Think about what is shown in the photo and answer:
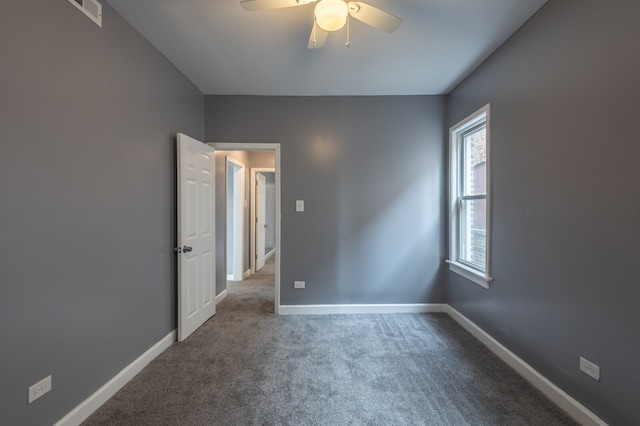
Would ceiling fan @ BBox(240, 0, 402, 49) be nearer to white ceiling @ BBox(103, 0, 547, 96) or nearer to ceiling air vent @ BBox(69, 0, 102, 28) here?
white ceiling @ BBox(103, 0, 547, 96)

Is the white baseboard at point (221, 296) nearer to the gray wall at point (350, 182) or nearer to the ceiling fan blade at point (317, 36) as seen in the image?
the gray wall at point (350, 182)

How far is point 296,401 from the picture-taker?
1.84 m

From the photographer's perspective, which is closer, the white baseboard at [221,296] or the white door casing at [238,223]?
the white baseboard at [221,296]

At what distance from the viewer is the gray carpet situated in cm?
171

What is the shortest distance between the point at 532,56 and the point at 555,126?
577 mm

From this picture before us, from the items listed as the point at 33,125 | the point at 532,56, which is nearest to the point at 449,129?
the point at 532,56

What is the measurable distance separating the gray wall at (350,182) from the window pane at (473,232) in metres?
0.29

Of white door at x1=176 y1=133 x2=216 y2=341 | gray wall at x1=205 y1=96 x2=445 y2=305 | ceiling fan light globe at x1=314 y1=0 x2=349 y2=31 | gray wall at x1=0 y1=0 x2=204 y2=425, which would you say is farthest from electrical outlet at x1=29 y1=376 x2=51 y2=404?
ceiling fan light globe at x1=314 y1=0 x2=349 y2=31

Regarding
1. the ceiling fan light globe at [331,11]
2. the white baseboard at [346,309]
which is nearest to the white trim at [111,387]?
the white baseboard at [346,309]

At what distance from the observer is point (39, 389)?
1.42 metres

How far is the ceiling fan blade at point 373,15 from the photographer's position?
1561mm

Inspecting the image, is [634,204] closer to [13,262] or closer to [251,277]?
[13,262]

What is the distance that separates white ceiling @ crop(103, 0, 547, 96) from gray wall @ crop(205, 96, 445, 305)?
26 cm

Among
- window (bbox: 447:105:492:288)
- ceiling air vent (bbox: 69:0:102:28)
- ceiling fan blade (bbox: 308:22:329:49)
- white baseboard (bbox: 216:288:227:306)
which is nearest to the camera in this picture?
ceiling air vent (bbox: 69:0:102:28)
